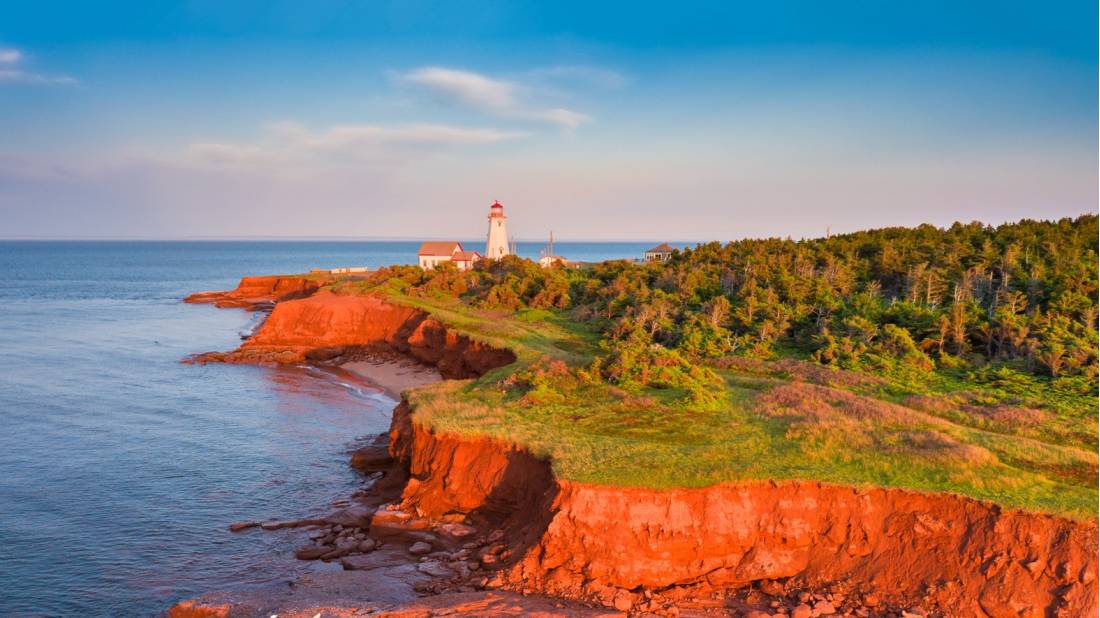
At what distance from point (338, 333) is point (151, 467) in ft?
83.0

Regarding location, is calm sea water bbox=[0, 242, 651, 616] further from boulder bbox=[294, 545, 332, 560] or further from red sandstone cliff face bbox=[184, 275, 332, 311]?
red sandstone cliff face bbox=[184, 275, 332, 311]

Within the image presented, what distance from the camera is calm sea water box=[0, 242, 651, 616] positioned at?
16.4 m

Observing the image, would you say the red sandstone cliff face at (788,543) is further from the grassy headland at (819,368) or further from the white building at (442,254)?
the white building at (442,254)

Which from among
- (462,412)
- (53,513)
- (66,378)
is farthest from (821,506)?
(66,378)

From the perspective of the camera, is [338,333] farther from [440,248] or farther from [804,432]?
[440,248]

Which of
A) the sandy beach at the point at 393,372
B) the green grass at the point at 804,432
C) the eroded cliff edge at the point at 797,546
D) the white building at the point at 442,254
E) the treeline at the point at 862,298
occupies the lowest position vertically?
the sandy beach at the point at 393,372

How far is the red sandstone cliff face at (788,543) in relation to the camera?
13.0m

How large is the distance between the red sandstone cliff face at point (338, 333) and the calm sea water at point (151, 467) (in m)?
3.24

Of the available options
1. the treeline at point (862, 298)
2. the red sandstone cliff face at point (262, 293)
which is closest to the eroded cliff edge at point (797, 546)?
the treeline at point (862, 298)

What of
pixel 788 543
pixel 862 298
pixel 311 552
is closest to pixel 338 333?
pixel 311 552

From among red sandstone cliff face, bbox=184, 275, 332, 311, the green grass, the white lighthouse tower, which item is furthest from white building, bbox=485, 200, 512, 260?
the green grass

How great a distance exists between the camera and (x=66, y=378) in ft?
124

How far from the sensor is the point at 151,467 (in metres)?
23.9

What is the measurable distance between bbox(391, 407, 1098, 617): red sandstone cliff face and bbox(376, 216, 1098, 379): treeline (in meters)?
10.8
